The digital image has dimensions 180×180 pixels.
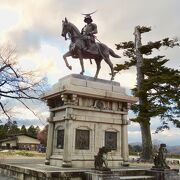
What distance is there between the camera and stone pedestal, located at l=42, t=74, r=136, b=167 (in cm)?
1345

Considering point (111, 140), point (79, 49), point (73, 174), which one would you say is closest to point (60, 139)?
point (111, 140)

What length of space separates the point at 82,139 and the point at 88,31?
5.37 metres

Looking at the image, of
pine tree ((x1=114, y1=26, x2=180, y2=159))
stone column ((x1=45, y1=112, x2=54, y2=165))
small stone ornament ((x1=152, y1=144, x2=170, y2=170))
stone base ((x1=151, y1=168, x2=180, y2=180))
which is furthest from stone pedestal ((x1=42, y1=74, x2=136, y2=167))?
pine tree ((x1=114, y1=26, x2=180, y2=159))

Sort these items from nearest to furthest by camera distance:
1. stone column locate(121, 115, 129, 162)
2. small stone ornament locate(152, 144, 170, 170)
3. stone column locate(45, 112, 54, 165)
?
Answer: 1. small stone ornament locate(152, 144, 170, 170)
2. stone column locate(45, 112, 54, 165)
3. stone column locate(121, 115, 129, 162)

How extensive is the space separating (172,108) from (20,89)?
15.4m

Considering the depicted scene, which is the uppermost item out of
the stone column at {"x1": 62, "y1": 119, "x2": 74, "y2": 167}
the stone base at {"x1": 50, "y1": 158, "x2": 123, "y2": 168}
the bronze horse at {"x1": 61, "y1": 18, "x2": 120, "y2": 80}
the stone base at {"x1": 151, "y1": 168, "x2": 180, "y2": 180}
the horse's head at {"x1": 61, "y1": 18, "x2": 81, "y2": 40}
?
the horse's head at {"x1": 61, "y1": 18, "x2": 81, "y2": 40}

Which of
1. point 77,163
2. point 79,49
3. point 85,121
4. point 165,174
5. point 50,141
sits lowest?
point 165,174

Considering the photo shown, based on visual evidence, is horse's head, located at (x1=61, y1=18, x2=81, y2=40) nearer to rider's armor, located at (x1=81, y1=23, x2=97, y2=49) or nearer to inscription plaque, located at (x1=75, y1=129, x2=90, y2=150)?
rider's armor, located at (x1=81, y1=23, x2=97, y2=49)

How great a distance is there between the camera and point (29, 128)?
83938 millimetres

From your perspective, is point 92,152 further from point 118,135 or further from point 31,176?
point 31,176

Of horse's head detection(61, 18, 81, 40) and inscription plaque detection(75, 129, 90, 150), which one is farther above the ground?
horse's head detection(61, 18, 81, 40)

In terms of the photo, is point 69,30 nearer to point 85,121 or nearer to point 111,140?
point 85,121

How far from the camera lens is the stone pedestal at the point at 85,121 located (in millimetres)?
13445

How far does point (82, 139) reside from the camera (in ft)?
45.3
